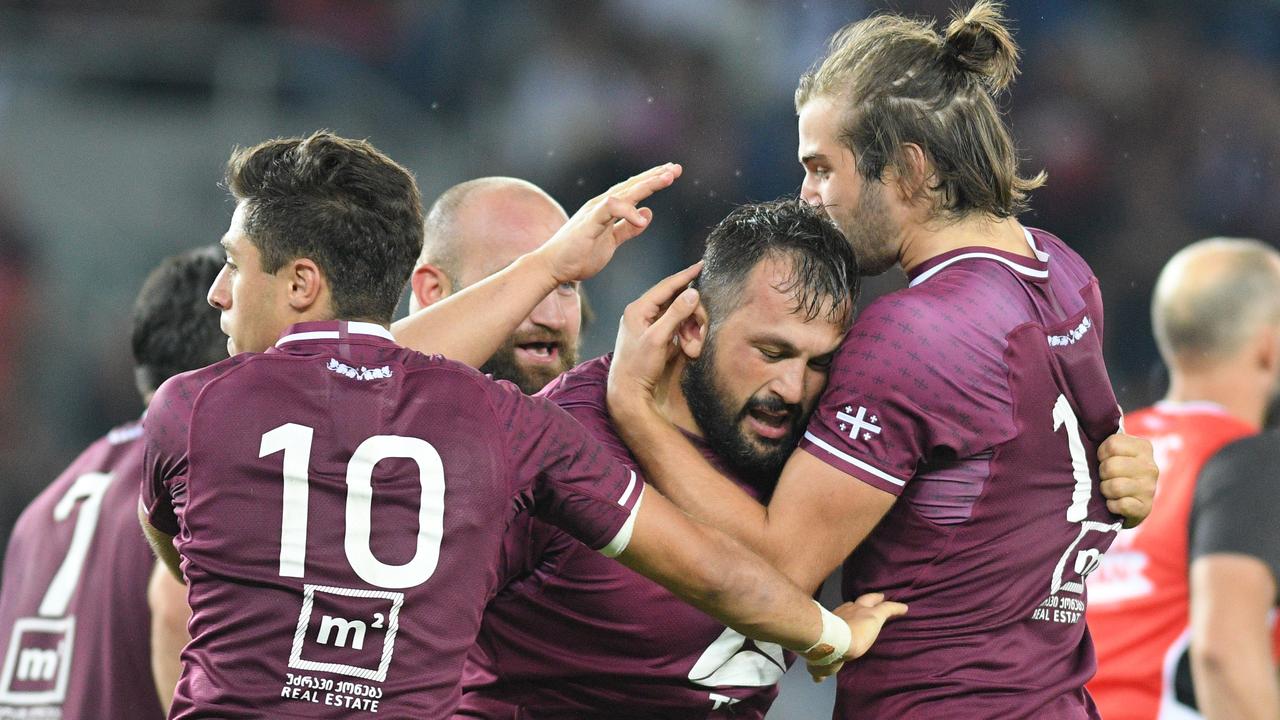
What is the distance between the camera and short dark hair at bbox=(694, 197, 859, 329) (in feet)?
9.96

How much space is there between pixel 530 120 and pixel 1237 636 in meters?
6.27

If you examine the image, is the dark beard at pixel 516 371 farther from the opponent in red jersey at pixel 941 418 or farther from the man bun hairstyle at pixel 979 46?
the man bun hairstyle at pixel 979 46

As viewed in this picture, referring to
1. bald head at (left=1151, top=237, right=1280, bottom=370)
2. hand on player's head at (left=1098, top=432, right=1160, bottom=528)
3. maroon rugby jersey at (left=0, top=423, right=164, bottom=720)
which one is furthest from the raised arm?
bald head at (left=1151, top=237, right=1280, bottom=370)

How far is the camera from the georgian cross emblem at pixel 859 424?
2.83 metres

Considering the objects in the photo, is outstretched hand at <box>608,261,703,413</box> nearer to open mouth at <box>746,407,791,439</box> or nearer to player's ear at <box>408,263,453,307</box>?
open mouth at <box>746,407,791,439</box>

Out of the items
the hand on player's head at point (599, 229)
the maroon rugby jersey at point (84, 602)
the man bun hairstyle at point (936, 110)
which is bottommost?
the maroon rugby jersey at point (84, 602)

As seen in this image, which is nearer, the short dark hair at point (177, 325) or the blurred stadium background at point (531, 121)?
the short dark hair at point (177, 325)

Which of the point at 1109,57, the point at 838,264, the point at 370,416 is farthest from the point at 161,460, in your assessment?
the point at 1109,57

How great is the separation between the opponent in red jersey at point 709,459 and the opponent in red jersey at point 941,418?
0.12m

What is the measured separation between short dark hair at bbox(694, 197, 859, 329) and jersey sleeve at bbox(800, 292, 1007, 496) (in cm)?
21

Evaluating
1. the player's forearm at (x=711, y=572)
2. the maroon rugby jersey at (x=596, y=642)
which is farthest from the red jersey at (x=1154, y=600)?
the player's forearm at (x=711, y=572)

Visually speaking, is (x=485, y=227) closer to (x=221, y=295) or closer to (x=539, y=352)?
(x=539, y=352)

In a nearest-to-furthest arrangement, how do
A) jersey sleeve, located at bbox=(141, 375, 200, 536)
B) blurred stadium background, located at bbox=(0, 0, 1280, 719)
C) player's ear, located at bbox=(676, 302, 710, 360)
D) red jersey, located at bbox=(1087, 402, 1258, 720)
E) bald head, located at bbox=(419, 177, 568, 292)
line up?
jersey sleeve, located at bbox=(141, 375, 200, 536) → player's ear, located at bbox=(676, 302, 710, 360) → bald head, located at bbox=(419, 177, 568, 292) → red jersey, located at bbox=(1087, 402, 1258, 720) → blurred stadium background, located at bbox=(0, 0, 1280, 719)

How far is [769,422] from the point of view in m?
3.09
